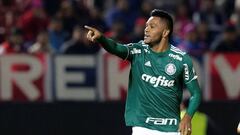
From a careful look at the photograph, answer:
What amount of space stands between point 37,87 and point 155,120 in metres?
5.57

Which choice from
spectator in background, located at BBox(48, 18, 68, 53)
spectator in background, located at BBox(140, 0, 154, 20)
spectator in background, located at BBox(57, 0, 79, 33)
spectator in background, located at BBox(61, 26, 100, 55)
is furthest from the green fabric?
spectator in background, located at BBox(140, 0, 154, 20)

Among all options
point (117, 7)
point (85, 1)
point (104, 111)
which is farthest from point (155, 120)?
point (85, 1)

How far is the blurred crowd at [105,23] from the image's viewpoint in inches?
612

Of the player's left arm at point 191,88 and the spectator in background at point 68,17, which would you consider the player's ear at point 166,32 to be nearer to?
the player's left arm at point 191,88

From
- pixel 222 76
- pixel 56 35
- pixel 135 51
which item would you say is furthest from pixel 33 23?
pixel 135 51

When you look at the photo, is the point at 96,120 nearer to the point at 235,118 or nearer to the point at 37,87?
the point at 37,87

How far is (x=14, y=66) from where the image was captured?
14.6 meters

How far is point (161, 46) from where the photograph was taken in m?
9.30

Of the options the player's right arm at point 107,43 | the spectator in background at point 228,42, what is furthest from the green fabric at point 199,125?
the spectator in background at point 228,42

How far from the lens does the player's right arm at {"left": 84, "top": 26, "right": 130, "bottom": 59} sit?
28.1 ft

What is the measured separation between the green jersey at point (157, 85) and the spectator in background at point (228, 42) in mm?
6787

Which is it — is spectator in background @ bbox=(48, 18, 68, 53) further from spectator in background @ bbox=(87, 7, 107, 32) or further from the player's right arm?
the player's right arm

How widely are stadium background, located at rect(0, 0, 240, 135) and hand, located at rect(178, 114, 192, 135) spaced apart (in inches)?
173

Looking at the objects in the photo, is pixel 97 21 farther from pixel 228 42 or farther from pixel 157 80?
pixel 157 80
